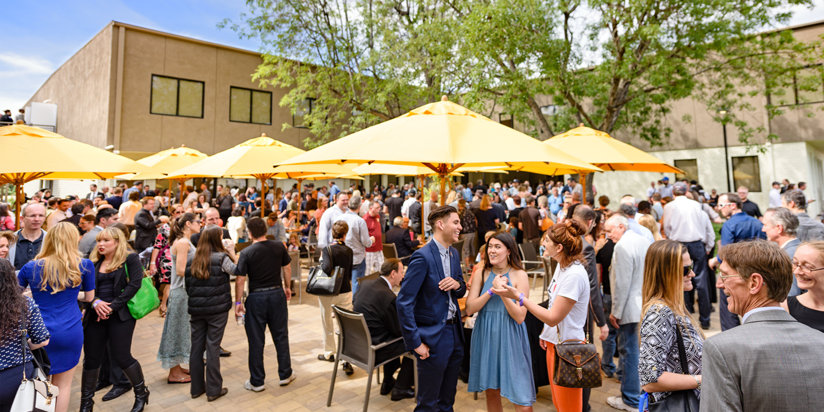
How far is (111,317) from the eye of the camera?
3840 millimetres

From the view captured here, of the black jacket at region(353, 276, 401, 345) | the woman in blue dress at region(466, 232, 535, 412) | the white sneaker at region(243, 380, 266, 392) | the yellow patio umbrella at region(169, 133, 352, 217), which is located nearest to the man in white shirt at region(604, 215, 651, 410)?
the woman in blue dress at region(466, 232, 535, 412)

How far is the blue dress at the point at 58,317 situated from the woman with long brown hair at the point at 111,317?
37 centimetres

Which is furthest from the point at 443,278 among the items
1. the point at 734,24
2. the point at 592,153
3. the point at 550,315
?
the point at 734,24

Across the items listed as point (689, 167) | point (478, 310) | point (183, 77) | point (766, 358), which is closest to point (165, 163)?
point (478, 310)

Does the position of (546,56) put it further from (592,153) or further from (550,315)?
(550,315)

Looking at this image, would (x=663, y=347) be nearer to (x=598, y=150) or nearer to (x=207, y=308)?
(x=207, y=308)

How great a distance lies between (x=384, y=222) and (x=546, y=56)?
717 cm

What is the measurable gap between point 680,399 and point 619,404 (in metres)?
2.11

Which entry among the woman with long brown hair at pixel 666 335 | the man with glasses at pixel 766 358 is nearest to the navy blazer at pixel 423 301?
the woman with long brown hair at pixel 666 335

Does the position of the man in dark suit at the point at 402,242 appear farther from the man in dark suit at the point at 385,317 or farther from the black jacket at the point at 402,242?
the man in dark suit at the point at 385,317

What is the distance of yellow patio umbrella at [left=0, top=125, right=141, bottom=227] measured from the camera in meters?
4.46

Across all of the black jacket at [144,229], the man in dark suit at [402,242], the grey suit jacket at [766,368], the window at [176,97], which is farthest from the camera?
the window at [176,97]

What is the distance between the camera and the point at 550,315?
2979 mm

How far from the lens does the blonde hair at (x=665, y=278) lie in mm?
2229
